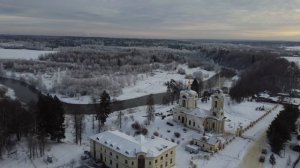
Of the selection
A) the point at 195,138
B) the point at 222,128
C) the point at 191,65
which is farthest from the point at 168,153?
the point at 191,65

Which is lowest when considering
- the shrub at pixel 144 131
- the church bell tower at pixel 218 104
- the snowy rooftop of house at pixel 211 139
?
the shrub at pixel 144 131

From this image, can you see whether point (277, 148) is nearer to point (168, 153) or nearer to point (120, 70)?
point (168, 153)

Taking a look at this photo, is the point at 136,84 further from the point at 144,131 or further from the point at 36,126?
the point at 36,126

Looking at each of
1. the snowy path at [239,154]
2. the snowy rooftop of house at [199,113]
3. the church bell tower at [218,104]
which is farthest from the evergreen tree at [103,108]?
the snowy path at [239,154]

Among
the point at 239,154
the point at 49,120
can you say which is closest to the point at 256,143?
the point at 239,154

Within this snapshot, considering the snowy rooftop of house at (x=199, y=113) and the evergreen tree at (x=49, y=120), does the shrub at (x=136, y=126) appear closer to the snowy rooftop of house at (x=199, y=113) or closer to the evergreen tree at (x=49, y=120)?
the snowy rooftop of house at (x=199, y=113)
